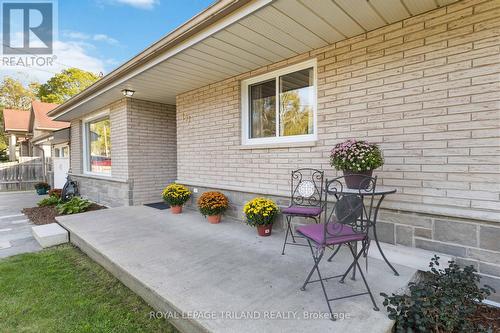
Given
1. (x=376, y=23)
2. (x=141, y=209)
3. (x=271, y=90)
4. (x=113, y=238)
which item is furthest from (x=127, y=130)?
(x=376, y=23)

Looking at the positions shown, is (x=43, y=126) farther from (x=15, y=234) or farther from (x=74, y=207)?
(x=15, y=234)

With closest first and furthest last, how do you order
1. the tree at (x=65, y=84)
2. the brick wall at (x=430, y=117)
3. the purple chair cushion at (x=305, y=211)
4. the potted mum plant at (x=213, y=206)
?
the brick wall at (x=430, y=117) < the purple chair cushion at (x=305, y=211) < the potted mum plant at (x=213, y=206) < the tree at (x=65, y=84)

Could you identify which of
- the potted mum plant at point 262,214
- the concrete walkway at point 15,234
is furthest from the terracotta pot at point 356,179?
the concrete walkway at point 15,234

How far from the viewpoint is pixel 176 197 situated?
513cm

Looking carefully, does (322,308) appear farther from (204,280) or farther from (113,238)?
(113,238)

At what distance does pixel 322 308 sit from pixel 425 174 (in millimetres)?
1768

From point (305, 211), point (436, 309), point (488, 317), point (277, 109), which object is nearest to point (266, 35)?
point (277, 109)

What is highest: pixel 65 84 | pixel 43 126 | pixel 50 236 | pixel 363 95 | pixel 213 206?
pixel 65 84

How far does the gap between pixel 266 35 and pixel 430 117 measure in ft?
6.58

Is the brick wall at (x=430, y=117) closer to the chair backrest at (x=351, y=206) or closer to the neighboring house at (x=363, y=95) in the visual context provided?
the neighboring house at (x=363, y=95)

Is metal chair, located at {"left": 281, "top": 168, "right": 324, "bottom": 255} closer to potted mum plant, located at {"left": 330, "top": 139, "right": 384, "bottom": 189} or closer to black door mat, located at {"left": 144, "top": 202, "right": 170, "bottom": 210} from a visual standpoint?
potted mum plant, located at {"left": 330, "top": 139, "right": 384, "bottom": 189}

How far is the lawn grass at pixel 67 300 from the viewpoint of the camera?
2.11 meters

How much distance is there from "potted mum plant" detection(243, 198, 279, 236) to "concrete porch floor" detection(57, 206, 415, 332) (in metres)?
0.13

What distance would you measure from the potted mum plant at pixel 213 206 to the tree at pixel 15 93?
2953 cm
